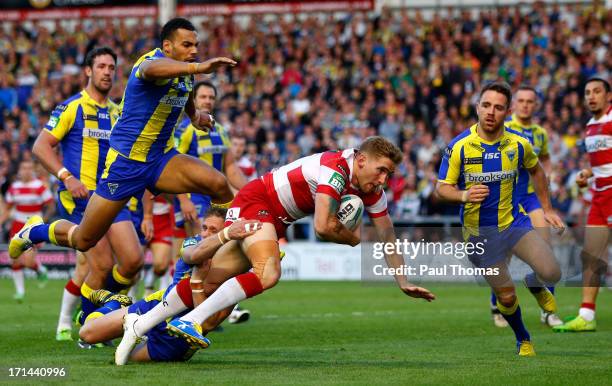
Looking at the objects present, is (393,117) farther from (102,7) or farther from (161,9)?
(102,7)

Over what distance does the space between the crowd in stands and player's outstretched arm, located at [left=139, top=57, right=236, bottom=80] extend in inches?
609

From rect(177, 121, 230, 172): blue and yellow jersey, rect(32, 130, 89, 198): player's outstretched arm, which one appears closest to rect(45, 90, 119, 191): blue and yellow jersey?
rect(32, 130, 89, 198): player's outstretched arm

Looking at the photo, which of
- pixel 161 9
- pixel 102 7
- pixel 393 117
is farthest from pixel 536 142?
pixel 102 7

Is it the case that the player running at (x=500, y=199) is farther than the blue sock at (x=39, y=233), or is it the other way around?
the blue sock at (x=39, y=233)

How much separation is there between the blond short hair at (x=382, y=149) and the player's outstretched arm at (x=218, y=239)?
42.7 inches

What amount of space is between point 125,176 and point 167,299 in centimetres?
159

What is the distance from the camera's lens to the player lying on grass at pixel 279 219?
28.1 ft

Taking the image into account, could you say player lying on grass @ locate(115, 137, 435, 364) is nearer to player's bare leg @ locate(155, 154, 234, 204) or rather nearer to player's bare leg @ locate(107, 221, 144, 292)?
player's bare leg @ locate(155, 154, 234, 204)

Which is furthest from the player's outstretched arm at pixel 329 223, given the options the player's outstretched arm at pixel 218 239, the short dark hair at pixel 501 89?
the short dark hair at pixel 501 89

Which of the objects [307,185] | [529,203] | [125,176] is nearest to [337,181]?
[307,185]

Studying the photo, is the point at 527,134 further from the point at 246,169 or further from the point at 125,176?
the point at 125,176

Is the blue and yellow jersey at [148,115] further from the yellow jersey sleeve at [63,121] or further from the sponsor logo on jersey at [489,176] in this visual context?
the sponsor logo on jersey at [489,176]

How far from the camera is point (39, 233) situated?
11.2m

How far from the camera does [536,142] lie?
46.7ft
